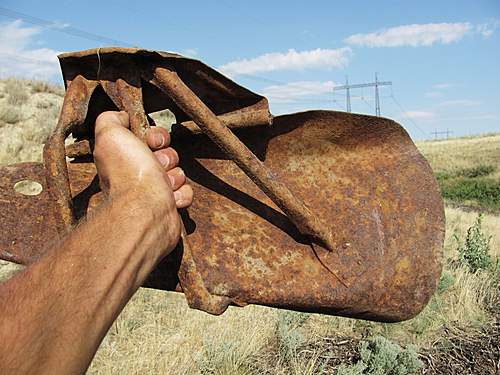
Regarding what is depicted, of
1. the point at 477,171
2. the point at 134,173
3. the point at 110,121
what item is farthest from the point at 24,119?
the point at 477,171

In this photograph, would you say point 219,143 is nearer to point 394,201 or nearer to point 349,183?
point 349,183

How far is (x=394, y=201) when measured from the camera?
1.94 m

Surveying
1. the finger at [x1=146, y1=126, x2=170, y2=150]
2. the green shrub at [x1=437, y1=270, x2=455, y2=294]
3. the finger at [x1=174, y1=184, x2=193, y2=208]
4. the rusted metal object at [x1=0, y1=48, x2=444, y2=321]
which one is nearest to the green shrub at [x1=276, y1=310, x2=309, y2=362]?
the green shrub at [x1=437, y1=270, x2=455, y2=294]

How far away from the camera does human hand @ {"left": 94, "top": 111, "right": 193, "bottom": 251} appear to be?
1271 mm

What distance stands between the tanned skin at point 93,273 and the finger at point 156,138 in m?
0.14

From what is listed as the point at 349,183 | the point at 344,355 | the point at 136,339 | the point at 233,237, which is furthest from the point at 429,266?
the point at 136,339

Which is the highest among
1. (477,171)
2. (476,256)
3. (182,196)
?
(182,196)

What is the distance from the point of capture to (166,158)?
1558mm

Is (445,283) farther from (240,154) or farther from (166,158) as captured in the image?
(166,158)

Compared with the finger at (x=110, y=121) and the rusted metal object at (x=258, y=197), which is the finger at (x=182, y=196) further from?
the finger at (x=110, y=121)

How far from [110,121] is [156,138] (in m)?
0.15

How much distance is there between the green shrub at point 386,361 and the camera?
13.3ft

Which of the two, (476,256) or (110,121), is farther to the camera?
(476,256)

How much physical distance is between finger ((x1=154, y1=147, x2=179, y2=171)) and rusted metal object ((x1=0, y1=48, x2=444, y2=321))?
0.10 metres
